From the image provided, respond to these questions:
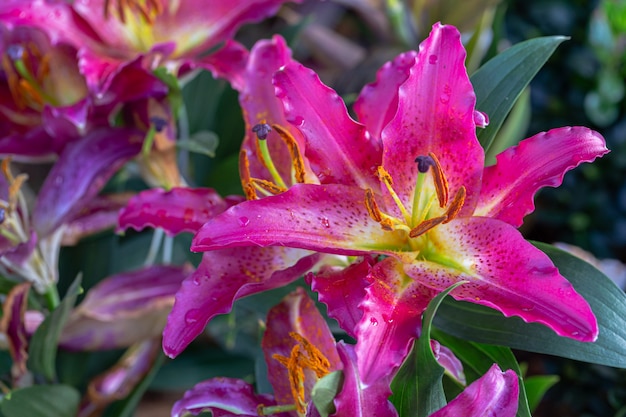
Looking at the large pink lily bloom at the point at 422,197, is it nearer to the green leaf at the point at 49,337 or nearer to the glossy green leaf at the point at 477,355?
the glossy green leaf at the point at 477,355

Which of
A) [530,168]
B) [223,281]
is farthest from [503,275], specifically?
[223,281]

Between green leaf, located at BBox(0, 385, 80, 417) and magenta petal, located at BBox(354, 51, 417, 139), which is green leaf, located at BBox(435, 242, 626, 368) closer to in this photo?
magenta petal, located at BBox(354, 51, 417, 139)

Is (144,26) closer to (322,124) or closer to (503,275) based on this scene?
(322,124)

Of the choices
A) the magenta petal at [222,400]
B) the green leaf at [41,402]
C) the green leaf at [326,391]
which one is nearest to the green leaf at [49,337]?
the green leaf at [41,402]

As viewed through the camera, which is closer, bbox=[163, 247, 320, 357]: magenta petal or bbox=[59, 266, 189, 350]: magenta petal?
bbox=[163, 247, 320, 357]: magenta petal

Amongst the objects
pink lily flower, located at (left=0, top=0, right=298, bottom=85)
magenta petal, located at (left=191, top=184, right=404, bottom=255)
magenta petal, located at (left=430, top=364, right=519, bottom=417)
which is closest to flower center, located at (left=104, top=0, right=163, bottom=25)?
pink lily flower, located at (left=0, top=0, right=298, bottom=85)

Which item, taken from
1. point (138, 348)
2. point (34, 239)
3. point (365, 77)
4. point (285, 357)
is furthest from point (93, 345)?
point (365, 77)

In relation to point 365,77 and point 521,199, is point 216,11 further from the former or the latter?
point 521,199
